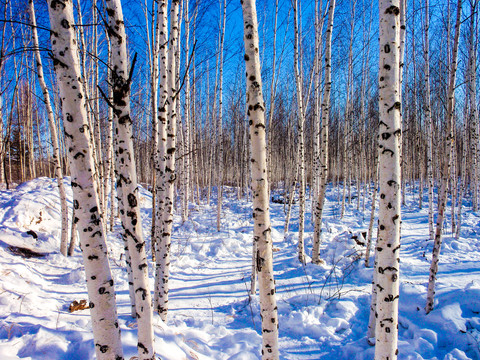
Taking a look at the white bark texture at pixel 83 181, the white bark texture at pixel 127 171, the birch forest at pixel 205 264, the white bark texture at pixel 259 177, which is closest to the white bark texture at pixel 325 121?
the birch forest at pixel 205 264

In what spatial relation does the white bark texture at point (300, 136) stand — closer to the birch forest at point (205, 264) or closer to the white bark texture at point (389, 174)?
the birch forest at point (205, 264)

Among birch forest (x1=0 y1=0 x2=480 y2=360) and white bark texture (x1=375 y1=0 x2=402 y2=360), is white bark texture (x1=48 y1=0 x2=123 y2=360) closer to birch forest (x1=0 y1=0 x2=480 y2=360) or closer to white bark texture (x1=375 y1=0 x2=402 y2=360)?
birch forest (x1=0 y1=0 x2=480 y2=360)

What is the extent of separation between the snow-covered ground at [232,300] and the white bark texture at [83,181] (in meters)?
1.04

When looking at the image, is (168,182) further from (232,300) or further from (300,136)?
(300,136)

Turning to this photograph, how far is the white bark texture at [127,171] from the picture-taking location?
186cm

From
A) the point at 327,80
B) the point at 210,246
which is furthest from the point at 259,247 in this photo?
the point at 210,246

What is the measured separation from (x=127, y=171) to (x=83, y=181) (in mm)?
333

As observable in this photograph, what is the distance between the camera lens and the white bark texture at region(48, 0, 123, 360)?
1.61 meters

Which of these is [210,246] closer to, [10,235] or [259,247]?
[10,235]

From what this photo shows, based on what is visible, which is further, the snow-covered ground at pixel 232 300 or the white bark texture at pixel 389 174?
the snow-covered ground at pixel 232 300

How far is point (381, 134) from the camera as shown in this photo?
207cm

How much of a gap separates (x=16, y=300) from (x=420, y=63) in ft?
56.6

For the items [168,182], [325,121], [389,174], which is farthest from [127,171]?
[325,121]

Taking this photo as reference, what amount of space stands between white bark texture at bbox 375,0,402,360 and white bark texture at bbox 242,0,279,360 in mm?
920
